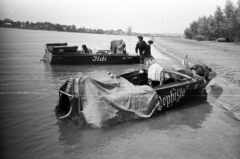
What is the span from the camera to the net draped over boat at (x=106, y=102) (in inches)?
194

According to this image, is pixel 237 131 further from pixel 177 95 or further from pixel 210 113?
pixel 177 95

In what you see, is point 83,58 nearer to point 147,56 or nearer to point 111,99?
point 147,56

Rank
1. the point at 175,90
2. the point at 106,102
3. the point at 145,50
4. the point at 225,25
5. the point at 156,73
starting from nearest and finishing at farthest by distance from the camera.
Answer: the point at 106,102 → the point at 175,90 → the point at 156,73 → the point at 145,50 → the point at 225,25

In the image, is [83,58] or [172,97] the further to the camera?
[83,58]

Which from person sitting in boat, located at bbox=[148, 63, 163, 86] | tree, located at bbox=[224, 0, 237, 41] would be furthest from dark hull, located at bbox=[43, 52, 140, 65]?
tree, located at bbox=[224, 0, 237, 41]

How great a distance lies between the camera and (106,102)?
500cm

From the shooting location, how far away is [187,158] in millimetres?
3811

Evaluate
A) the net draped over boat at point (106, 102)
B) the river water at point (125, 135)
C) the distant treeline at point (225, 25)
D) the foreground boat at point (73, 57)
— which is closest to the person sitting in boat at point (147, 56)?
the foreground boat at point (73, 57)

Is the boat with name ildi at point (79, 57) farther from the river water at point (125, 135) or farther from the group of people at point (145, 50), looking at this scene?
the river water at point (125, 135)

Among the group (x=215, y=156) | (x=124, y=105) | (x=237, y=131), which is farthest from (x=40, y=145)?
(x=237, y=131)

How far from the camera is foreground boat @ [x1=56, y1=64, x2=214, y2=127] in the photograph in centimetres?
494

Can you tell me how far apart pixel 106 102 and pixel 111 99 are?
16 centimetres

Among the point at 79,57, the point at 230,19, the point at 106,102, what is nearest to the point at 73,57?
the point at 79,57

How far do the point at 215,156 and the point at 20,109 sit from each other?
5728mm
